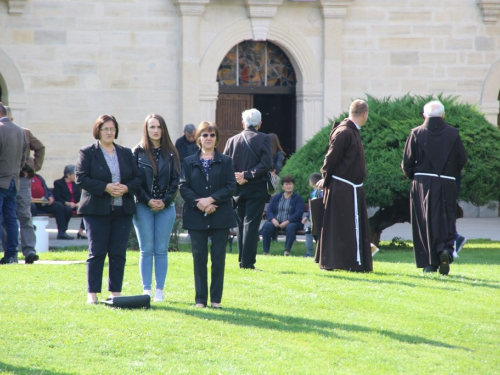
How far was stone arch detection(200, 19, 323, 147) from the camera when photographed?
60.3 ft

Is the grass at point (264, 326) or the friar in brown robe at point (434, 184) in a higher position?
the friar in brown robe at point (434, 184)

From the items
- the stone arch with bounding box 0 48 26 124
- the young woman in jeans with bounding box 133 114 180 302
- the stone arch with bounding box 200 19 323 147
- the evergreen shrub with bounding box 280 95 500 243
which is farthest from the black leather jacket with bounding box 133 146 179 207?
the stone arch with bounding box 200 19 323 147

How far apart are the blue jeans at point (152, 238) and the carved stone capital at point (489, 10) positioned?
12.5 meters

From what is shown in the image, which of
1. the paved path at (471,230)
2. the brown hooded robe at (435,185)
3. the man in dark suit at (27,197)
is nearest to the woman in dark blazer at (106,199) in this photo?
the man in dark suit at (27,197)

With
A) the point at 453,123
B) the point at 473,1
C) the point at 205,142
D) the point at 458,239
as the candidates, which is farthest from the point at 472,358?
the point at 473,1

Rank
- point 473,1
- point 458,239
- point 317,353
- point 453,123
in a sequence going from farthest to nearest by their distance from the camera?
point 473,1, point 453,123, point 458,239, point 317,353

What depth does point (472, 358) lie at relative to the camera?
695 cm

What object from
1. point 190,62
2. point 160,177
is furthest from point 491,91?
point 160,177

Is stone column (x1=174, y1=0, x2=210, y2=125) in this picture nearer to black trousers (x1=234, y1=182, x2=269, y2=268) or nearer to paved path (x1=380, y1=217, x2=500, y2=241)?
paved path (x1=380, y1=217, x2=500, y2=241)

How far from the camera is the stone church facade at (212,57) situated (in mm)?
17812

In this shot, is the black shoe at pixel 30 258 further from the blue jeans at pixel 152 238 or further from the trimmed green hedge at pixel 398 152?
the trimmed green hedge at pixel 398 152

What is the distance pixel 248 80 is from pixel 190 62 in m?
1.43

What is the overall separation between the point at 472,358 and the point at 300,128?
40.5 ft

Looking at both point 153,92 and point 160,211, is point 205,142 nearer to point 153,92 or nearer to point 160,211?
point 160,211
